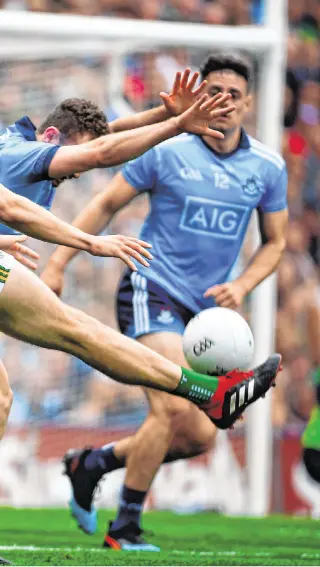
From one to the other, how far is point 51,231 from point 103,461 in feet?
8.43

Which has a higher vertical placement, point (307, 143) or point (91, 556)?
point (91, 556)

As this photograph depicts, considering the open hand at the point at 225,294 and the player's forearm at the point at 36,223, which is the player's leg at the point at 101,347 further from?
the open hand at the point at 225,294

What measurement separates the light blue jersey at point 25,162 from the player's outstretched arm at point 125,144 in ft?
0.30

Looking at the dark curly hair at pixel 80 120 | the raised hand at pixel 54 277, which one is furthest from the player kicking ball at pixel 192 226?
the dark curly hair at pixel 80 120

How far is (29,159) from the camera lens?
6.02 m

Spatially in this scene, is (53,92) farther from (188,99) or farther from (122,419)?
(188,99)

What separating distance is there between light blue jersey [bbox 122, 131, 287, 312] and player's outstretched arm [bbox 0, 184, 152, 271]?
1.96m

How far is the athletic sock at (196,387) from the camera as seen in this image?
5.91m

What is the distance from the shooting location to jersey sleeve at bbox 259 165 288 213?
773cm

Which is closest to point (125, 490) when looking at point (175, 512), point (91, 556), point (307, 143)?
point (91, 556)

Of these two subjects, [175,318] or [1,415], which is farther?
[175,318]

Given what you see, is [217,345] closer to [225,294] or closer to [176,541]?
[225,294]

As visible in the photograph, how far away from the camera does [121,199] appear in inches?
296

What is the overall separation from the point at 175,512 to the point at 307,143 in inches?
189
